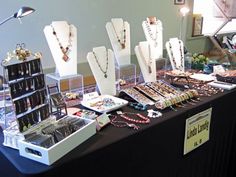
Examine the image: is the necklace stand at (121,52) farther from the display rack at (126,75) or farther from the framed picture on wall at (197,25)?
the framed picture on wall at (197,25)

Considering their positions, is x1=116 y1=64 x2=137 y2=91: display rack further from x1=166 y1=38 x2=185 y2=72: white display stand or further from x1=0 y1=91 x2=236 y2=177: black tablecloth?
x1=0 y1=91 x2=236 y2=177: black tablecloth

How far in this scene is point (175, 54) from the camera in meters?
2.02

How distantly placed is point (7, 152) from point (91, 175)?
310 mm

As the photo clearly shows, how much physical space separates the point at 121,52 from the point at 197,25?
7.86ft

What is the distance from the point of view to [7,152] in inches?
35.1

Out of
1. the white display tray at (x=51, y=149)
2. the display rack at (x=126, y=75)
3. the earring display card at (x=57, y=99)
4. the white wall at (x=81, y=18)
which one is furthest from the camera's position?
the white wall at (x=81, y=18)

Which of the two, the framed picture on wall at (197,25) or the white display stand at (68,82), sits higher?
the framed picture on wall at (197,25)

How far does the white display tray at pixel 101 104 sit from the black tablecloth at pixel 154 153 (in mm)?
50

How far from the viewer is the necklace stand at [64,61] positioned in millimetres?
1535

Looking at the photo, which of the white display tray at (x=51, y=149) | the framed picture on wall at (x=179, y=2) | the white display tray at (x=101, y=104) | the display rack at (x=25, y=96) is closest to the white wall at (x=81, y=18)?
the framed picture on wall at (x=179, y=2)

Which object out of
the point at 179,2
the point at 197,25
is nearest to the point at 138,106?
the point at 179,2

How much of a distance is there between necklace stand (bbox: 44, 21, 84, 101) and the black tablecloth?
0.43 meters

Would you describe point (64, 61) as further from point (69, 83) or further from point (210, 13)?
point (210, 13)

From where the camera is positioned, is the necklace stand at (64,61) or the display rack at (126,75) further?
the display rack at (126,75)
